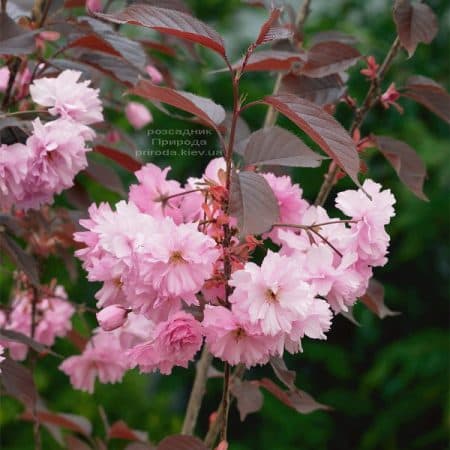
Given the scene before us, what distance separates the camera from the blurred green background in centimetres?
341

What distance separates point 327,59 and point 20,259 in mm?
549

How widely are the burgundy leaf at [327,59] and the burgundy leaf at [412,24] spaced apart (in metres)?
0.09

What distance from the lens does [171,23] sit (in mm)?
851

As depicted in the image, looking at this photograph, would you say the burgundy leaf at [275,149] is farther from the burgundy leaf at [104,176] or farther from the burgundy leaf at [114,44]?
the burgundy leaf at [104,176]

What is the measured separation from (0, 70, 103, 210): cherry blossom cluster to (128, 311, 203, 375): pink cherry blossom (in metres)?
0.26

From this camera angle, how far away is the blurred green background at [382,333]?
3.41 meters

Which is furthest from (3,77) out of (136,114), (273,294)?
(273,294)

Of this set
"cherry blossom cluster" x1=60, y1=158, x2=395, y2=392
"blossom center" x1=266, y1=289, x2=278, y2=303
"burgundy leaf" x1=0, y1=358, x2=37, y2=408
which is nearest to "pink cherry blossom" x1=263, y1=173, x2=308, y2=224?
"cherry blossom cluster" x1=60, y1=158, x2=395, y2=392

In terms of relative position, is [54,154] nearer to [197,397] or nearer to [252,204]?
[252,204]

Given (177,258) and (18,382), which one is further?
(18,382)

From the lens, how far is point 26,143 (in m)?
1.04

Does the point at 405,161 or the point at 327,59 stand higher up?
the point at 327,59

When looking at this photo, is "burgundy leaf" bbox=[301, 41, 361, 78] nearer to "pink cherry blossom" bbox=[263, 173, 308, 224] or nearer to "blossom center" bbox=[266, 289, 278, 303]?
"pink cherry blossom" bbox=[263, 173, 308, 224]

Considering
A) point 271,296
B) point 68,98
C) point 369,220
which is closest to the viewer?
point 271,296
